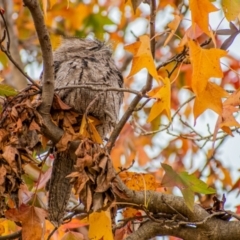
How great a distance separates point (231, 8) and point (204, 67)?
21 centimetres

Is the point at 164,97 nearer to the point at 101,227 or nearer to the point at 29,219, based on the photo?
the point at 101,227

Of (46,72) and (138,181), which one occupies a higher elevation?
(46,72)

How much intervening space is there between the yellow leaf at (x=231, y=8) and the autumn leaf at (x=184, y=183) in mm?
579

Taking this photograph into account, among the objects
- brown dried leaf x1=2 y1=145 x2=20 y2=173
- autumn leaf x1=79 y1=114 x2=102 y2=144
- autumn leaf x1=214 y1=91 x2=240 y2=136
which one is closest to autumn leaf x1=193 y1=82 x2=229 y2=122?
autumn leaf x1=214 y1=91 x2=240 y2=136

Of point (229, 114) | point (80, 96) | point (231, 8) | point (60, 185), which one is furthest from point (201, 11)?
point (60, 185)

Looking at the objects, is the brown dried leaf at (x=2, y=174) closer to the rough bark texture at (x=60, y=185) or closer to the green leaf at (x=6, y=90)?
the green leaf at (x=6, y=90)

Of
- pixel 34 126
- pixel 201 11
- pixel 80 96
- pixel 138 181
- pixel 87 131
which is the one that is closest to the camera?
pixel 201 11

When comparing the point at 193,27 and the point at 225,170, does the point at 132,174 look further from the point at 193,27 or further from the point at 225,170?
the point at 225,170

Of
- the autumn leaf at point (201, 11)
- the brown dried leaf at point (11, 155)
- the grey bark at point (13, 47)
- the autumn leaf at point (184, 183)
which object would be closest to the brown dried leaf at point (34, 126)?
the brown dried leaf at point (11, 155)

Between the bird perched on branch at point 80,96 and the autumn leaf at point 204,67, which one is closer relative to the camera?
the autumn leaf at point 204,67

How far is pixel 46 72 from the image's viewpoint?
7.85 feet

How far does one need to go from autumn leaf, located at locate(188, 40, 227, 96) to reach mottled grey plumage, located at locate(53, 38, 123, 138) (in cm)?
91

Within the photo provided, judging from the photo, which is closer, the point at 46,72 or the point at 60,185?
the point at 46,72

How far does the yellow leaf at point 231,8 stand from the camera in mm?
2137
